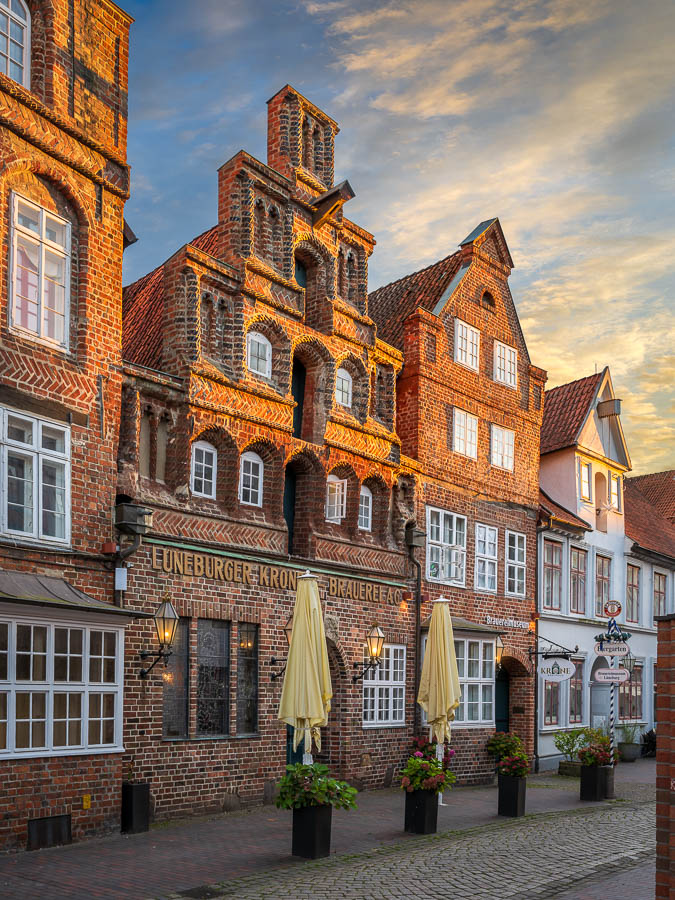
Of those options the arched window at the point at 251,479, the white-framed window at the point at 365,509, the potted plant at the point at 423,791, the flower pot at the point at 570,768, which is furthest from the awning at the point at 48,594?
the flower pot at the point at 570,768

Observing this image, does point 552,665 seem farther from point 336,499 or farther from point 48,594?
point 48,594

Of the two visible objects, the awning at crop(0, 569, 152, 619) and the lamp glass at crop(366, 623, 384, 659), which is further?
the lamp glass at crop(366, 623, 384, 659)

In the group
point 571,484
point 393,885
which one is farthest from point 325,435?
point 571,484

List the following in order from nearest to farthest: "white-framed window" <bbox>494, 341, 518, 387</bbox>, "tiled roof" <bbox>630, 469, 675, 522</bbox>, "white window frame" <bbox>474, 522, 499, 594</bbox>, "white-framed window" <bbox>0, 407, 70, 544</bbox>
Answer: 1. "white-framed window" <bbox>0, 407, 70, 544</bbox>
2. "white window frame" <bbox>474, 522, 499, 594</bbox>
3. "white-framed window" <bbox>494, 341, 518, 387</bbox>
4. "tiled roof" <bbox>630, 469, 675, 522</bbox>

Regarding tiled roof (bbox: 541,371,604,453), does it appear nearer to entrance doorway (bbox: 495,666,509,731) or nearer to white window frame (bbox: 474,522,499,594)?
white window frame (bbox: 474,522,499,594)

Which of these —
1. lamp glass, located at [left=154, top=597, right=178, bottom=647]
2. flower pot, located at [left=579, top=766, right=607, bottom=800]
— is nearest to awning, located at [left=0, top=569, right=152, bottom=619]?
lamp glass, located at [left=154, top=597, right=178, bottom=647]

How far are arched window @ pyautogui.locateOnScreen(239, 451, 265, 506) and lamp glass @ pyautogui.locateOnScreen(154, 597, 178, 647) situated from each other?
3.16 meters

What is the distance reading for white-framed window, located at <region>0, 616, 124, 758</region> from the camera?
492 inches

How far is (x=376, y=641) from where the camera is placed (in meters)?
19.4

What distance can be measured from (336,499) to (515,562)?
7.55 meters

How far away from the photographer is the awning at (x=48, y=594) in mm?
12156

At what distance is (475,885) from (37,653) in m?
6.04

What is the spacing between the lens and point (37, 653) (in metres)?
13.0

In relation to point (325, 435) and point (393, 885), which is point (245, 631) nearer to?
point (325, 435)
